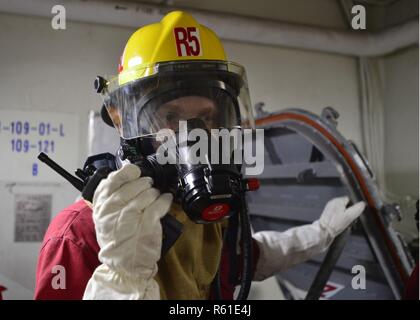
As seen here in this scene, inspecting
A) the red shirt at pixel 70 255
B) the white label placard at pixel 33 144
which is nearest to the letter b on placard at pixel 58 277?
the red shirt at pixel 70 255

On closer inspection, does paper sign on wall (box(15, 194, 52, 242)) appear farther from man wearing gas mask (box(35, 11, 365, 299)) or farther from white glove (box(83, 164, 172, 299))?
white glove (box(83, 164, 172, 299))

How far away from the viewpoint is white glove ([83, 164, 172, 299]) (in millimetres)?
816

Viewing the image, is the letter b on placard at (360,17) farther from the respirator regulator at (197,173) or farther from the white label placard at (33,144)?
the white label placard at (33,144)

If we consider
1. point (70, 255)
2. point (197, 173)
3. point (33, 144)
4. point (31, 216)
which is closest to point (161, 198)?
point (197, 173)

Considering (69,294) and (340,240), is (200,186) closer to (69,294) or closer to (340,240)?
(69,294)

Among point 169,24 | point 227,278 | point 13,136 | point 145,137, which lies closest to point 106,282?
point 145,137

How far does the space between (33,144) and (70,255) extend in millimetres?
758

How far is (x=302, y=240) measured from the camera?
1610mm

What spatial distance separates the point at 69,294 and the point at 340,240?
1173mm

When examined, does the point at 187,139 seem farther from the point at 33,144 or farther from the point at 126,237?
the point at 33,144

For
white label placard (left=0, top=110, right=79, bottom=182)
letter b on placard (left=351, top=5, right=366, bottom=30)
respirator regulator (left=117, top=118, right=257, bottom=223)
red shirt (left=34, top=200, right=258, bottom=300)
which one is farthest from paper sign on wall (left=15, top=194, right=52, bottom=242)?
letter b on placard (left=351, top=5, right=366, bottom=30)

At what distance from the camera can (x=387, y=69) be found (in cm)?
327

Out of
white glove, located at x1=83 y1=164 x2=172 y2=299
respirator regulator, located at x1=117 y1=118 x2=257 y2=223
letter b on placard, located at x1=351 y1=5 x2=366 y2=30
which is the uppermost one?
letter b on placard, located at x1=351 y1=5 x2=366 y2=30

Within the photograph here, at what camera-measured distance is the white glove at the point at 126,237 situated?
32.1 inches
